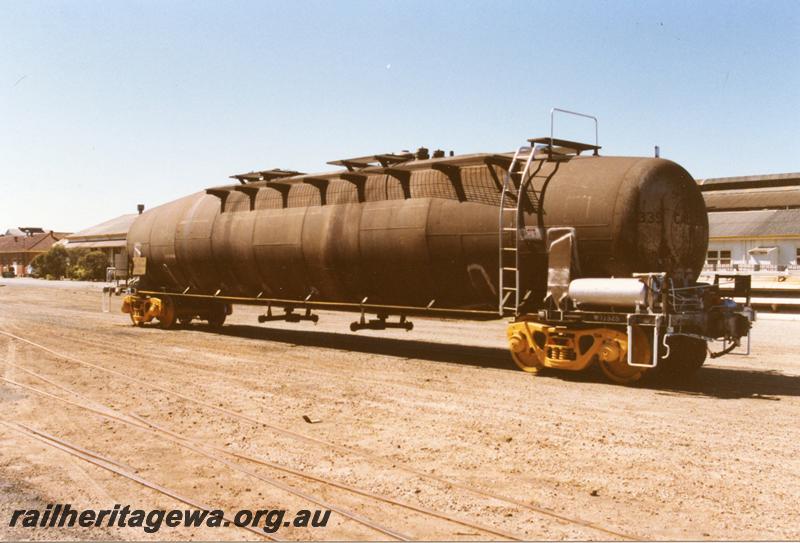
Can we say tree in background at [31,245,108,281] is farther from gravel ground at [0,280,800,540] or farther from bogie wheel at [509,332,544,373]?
bogie wheel at [509,332,544,373]

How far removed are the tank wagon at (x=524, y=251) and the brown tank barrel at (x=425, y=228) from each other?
0.10ft

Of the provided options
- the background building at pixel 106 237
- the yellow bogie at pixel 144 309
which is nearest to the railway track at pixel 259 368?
the yellow bogie at pixel 144 309

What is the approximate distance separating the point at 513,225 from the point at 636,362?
345cm

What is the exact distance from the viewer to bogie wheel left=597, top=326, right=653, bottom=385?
11.5m

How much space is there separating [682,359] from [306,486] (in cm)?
890

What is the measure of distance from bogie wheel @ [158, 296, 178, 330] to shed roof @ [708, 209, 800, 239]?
3173cm

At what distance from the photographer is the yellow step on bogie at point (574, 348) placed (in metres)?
11.8

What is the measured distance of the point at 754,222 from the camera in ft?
141

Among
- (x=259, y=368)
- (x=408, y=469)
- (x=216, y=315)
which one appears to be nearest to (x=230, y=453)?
(x=408, y=469)

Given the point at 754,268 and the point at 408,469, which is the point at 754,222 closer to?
the point at 754,268

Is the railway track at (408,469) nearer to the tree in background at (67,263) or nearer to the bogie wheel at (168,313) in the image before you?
the bogie wheel at (168,313)

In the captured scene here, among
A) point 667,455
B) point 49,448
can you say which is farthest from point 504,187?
point 49,448

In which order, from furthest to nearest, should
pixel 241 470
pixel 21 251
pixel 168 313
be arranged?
1. pixel 21 251
2. pixel 168 313
3. pixel 241 470

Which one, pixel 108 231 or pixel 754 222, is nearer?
pixel 754 222
